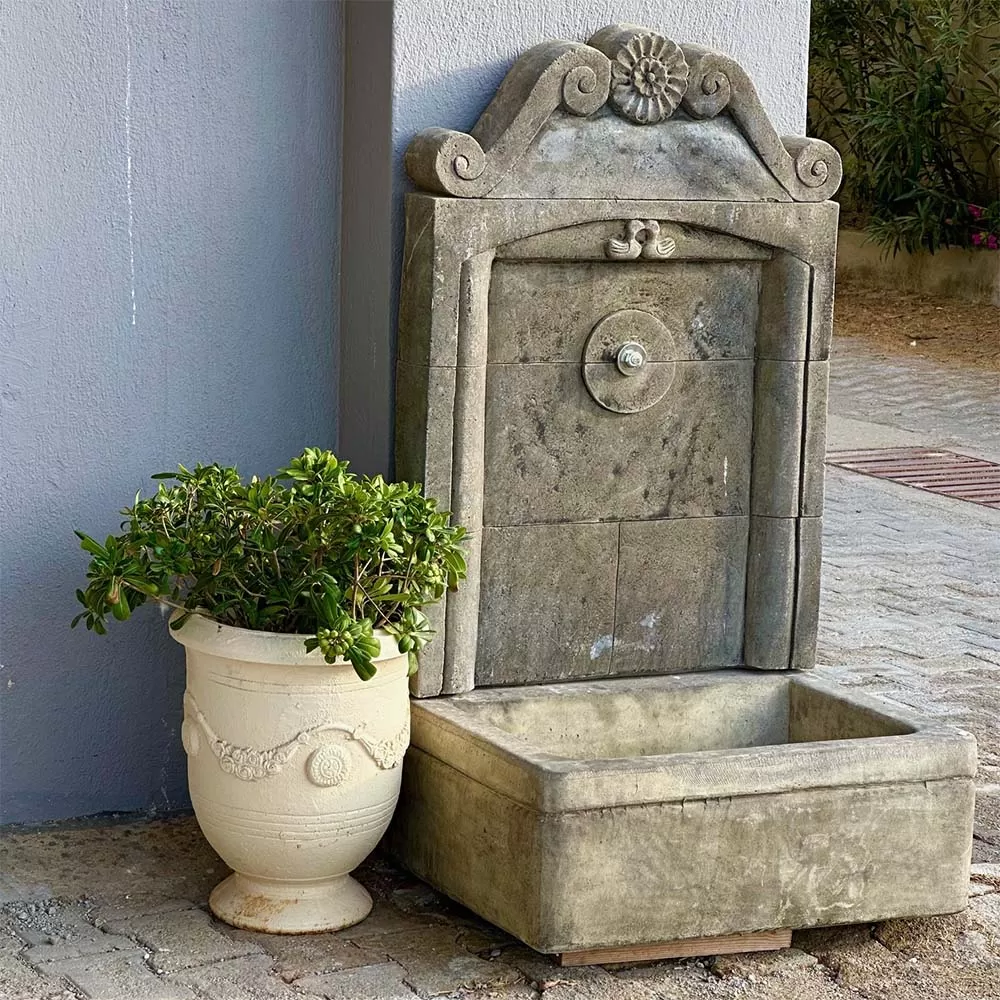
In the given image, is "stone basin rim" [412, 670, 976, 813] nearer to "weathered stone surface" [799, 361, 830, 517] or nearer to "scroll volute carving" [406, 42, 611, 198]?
"weathered stone surface" [799, 361, 830, 517]

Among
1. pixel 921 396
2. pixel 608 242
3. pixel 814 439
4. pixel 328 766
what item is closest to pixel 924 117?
pixel 921 396

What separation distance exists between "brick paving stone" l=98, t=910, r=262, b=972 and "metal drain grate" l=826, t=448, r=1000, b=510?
5.51m

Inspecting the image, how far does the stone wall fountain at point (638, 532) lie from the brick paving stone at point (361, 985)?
260 millimetres

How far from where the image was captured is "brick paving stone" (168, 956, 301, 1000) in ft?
11.7

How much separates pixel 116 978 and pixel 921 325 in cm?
1121

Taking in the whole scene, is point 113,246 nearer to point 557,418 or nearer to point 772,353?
point 557,418

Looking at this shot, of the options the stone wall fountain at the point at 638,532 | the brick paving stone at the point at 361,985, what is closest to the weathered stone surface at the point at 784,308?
the stone wall fountain at the point at 638,532

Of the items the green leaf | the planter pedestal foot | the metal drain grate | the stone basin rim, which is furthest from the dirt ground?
the green leaf

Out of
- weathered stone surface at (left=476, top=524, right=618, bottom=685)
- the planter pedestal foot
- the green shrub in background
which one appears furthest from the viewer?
the green shrub in background

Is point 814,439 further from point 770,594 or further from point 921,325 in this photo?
point 921,325

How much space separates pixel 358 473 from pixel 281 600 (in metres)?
0.81

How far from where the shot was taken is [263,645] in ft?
12.1

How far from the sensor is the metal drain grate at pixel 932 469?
8.77m

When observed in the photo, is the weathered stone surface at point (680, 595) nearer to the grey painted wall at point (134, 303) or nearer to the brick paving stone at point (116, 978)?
the grey painted wall at point (134, 303)
